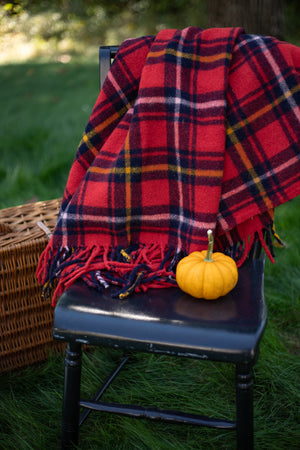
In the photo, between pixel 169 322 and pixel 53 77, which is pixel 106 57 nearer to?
pixel 169 322

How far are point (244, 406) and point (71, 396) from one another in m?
0.42

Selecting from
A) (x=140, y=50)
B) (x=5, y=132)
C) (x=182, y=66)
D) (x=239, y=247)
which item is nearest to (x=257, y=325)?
(x=239, y=247)

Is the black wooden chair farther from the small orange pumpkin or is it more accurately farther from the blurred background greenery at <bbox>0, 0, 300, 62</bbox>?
the blurred background greenery at <bbox>0, 0, 300, 62</bbox>

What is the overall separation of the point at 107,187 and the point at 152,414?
23.5 inches

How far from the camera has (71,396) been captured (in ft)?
3.69

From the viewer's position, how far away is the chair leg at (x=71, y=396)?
110 centimetres

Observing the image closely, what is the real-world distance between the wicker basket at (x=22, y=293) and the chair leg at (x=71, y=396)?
0.47 meters

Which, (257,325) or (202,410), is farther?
(202,410)

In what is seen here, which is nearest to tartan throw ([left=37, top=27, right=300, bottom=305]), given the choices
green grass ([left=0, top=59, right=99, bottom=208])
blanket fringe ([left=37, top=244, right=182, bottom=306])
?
blanket fringe ([left=37, top=244, right=182, bottom=306])

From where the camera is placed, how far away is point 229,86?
4.08 ft

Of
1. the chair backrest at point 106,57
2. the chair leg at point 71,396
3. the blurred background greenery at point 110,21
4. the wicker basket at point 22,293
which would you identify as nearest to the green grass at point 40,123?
the blurred background greenery at point 110,21

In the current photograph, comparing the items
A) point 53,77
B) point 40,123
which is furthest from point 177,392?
point 53,77

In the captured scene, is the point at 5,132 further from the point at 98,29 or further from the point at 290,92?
the point at 98,29

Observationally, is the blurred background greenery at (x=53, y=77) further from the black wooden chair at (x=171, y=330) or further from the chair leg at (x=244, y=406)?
the chair leg at (x=244, y=406)
